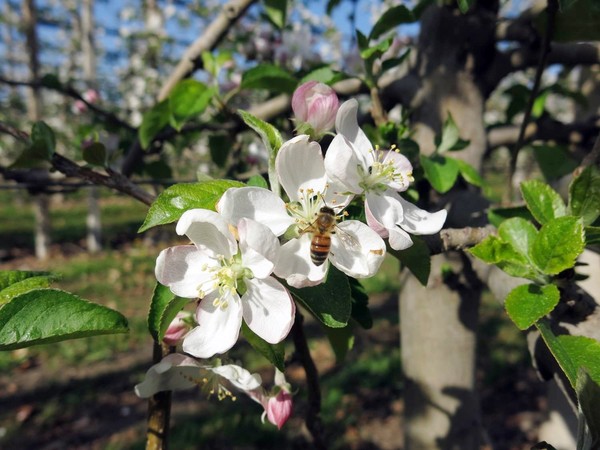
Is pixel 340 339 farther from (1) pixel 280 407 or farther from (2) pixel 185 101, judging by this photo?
(2) pixel 185 101

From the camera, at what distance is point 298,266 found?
0.62m

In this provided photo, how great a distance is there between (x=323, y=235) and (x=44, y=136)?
675mm

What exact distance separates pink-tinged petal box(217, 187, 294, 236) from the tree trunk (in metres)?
0.77

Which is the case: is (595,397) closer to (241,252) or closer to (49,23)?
(241,252)

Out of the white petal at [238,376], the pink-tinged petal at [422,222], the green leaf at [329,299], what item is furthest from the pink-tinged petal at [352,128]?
the white petal at [238,376]

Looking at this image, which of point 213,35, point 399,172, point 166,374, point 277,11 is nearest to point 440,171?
point 399,172

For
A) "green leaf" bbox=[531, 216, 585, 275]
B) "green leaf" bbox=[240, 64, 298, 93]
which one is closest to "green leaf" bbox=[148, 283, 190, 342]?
"green leaf" bbox=[531, 216, 585, 275]

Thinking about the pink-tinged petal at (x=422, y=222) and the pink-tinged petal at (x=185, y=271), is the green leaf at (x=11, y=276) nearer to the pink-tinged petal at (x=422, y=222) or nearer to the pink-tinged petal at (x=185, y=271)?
the pink-tinged petal at (x=185, y=271)

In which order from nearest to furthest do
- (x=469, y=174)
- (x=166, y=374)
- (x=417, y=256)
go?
(x=417, y=256), (x=166, y=374), (x=469, y=174)

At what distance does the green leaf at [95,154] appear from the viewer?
962mm

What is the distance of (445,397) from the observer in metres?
1.42

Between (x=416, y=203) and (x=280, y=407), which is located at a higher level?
(x=416, y=203)

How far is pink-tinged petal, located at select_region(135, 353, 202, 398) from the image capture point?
2.60ft

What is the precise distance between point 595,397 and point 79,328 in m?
0.59
